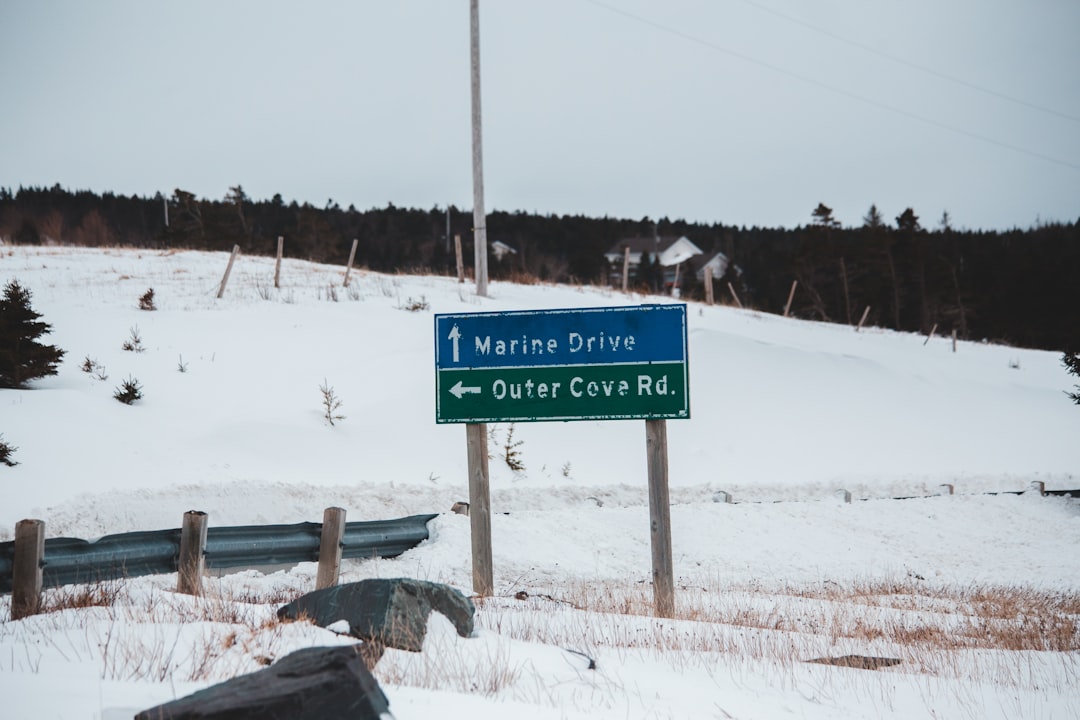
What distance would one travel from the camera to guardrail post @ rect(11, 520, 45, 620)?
600 cm

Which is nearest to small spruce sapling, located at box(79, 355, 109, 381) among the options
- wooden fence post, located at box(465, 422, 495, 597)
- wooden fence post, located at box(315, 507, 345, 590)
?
wooden fence post, located at box(315, 507, 345, 590)

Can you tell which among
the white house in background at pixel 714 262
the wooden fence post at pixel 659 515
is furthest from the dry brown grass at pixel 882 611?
the white house in background at pixel 714 262

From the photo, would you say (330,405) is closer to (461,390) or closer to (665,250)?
(461,390)

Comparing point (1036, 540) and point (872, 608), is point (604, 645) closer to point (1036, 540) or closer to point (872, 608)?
point (872, 608)

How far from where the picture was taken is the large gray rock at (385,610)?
497cm

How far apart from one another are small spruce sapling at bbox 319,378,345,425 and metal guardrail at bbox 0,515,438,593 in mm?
5538

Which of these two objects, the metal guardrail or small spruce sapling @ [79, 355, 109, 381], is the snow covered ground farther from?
the metal guardrail

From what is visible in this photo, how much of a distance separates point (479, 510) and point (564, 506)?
552cm

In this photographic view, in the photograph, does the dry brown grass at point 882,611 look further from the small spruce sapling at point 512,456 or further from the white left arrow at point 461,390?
the small spruce sapling at point 512,456

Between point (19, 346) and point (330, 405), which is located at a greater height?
point (19, 346)

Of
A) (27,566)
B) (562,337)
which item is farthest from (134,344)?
(562,337)

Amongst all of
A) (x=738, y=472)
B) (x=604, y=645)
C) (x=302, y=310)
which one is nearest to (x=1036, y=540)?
(x=738, y=472)

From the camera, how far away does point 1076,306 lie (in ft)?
198

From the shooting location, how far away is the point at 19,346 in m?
13.4
